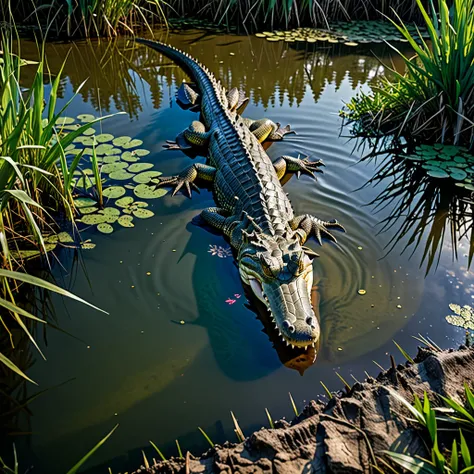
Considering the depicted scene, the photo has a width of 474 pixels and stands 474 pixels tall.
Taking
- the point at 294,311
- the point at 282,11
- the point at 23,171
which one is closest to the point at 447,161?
the point at 294,311

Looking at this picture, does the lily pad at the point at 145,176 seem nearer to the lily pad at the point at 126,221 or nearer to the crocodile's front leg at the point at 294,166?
the lily pad at the point at 126,221

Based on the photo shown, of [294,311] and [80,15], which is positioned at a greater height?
[80,15]

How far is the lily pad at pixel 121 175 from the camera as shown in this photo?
5062mm

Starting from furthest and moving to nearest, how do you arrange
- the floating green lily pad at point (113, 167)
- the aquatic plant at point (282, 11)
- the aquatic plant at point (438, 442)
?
the aquatic plant at point (282, 11), the floating green lily pad at point (113, 167), the aquatic plant at point (438, 442)

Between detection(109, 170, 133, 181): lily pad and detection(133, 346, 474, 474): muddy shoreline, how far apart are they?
3434mm

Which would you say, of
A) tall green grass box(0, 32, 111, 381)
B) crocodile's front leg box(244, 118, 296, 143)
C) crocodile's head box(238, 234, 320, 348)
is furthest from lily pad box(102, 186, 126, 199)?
crocodile's front leg box(244, 118, 296, 143)

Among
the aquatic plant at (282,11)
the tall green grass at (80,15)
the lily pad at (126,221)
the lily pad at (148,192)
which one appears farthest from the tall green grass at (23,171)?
the aquatic plant at (282,11)

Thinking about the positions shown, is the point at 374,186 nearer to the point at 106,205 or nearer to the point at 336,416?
the point at 106,205

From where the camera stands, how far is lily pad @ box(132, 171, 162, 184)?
5086 mm

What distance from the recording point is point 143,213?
182 inches

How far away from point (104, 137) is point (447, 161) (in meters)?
4.16

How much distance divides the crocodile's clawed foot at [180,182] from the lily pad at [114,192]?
0.42m

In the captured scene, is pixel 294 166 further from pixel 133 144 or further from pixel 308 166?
pixel 133 144

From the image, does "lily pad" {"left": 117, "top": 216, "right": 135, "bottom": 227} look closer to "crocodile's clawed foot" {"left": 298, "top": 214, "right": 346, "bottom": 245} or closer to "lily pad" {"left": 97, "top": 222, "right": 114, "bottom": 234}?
"lily pad" {"left": 97, "top": 222, "right": 114, "bottom": 234}
